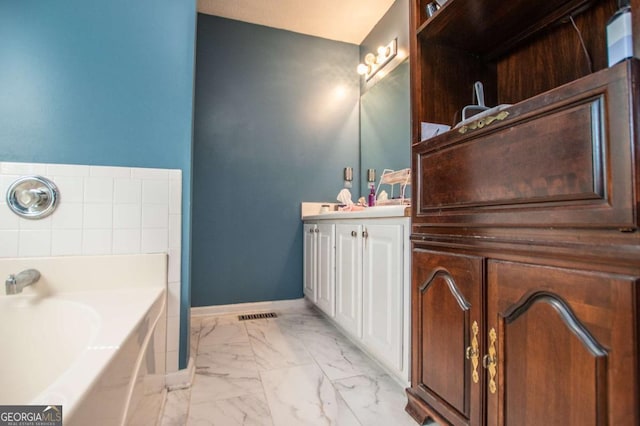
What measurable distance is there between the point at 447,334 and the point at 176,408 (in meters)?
1.15

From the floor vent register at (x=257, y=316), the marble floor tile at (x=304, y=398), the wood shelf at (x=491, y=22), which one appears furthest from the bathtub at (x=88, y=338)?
the wood shelf at (x=491, y=22)

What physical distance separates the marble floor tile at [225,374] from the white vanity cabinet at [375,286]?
59 cm

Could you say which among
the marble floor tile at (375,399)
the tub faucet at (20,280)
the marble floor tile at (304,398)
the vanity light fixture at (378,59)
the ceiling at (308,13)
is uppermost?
the ceiling at (308,13)

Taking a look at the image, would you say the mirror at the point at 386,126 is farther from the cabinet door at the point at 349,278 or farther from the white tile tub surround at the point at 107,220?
the white tile tub surround at the point at 107,220

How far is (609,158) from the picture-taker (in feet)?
1.96

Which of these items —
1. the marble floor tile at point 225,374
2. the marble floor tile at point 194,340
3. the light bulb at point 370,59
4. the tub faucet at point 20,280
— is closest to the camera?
the tub faucet at point 20,280

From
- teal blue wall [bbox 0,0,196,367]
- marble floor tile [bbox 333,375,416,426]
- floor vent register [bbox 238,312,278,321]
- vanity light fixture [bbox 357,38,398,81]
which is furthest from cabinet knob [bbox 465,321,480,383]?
vanity light fixture [bbox 357,38,398,81]

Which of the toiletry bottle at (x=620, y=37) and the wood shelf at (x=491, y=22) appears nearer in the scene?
the toiletry bottle at (x=620, y=37)

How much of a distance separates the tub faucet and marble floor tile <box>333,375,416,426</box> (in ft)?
4.59

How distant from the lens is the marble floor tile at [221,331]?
1975 millimetres

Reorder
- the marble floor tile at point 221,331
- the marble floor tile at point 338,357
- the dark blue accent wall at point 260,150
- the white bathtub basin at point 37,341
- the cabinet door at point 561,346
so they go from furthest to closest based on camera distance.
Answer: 1. the dark blue accent wall at point 260,150
2. the marble floor tile at point 221,331
3. the marble floor tile at point 338,357
4. the white bathtub basin at point 37,341
5. the cabinet door at point 561,346

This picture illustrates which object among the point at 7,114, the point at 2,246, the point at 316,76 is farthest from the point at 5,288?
the point at 316,76

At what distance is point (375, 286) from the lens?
149 centimetres

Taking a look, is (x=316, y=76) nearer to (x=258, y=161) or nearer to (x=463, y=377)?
(x=258, y=161)
